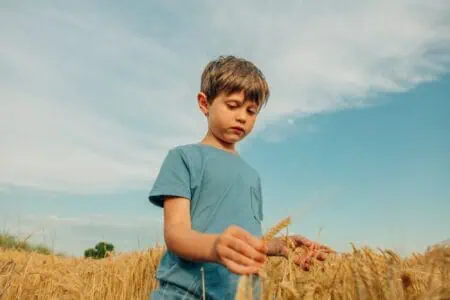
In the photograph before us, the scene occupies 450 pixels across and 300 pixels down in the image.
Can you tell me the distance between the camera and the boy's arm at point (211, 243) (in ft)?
3.64

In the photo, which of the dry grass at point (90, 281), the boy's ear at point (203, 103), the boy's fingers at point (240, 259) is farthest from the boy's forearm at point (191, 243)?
the dry grass at point (90, 281)

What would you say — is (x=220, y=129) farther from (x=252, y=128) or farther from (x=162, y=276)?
(x=162, y=276)

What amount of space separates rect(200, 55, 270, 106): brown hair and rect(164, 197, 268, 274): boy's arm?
1.69 feet

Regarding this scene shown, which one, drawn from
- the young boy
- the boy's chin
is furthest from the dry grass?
the boy's chin

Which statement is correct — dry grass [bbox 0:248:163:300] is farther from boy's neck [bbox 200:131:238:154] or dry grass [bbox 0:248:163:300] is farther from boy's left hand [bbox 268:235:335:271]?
boy's left hand [bbox 268:235:335:271]

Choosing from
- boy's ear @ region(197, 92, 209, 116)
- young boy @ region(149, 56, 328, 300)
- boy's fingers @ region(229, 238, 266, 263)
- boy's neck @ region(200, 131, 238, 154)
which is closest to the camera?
boy's fingers @ region(229, 238, 266, 263)

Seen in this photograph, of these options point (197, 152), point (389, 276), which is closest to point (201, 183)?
point (197, 152)

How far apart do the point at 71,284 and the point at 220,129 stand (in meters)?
3.09

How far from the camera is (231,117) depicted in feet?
6.68

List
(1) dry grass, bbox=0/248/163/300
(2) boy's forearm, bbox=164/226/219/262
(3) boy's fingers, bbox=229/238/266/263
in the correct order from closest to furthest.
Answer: (3) boy's fingers, bbox=229/238/266/263, (2) boy's forearm, bbox=164/226/219/262, (1) dry grass, bbox=0/248/163/300

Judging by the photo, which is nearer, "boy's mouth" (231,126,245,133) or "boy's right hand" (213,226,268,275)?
"boy's right hand" (213,226,268,275)

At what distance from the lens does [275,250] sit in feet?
5.94

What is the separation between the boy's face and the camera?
6.68 feet

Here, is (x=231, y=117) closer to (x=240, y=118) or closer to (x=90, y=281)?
(x=240, y=118)
